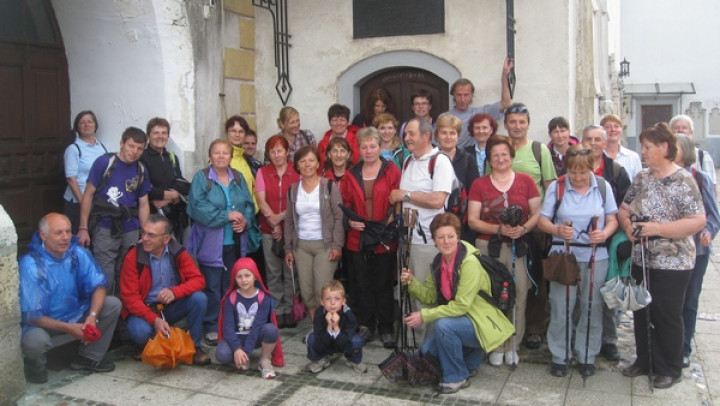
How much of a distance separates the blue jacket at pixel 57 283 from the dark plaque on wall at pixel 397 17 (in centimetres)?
402

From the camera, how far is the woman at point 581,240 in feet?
16.4

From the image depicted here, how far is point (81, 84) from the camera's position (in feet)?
23.3

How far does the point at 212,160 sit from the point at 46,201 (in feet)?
5.93

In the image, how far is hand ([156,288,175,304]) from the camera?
17.5ft

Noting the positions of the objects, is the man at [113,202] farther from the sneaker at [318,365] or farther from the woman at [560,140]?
the woman at [560,140]

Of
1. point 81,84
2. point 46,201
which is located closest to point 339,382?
point 46,201

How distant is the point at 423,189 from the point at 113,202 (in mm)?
2510

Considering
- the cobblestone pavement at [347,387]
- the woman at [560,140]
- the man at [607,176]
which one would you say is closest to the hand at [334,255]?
the cobblestone pavement at [347,387]

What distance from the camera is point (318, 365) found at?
525cm

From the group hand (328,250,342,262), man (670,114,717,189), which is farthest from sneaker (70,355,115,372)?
man (670,114,717,189)

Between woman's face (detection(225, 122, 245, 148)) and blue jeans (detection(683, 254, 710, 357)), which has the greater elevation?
woman's face (detection(225, 122, 245, 148))

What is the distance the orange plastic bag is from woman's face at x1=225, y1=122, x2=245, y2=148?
6.65 ft

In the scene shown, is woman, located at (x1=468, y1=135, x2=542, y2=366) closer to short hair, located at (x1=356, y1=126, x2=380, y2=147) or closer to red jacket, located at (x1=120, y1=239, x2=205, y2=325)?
short hair, located at (x1=356, y1=126, x2=380, y2=147)

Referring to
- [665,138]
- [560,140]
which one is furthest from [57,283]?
[665,138]
